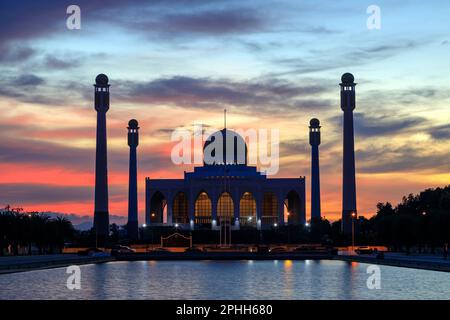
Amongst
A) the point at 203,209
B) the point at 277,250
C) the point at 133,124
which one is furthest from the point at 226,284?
the point at 203,209

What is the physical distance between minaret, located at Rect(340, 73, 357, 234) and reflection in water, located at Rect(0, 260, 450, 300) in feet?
208

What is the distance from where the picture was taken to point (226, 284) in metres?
59.3

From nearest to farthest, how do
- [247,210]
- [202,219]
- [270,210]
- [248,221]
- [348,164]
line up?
1. [348,164]
2. [248,221]
3. [247,210]
4. [202,219]
5. [270,210]

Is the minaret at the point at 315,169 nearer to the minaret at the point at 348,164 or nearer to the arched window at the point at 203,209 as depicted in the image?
the minaret at the point at 348,164

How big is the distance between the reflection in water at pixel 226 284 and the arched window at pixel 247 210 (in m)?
101

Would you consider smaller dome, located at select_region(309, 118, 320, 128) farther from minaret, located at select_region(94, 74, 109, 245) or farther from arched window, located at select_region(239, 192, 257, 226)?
minaret, located at select_region(94, 74, 109, 245)

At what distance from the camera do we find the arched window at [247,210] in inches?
6973

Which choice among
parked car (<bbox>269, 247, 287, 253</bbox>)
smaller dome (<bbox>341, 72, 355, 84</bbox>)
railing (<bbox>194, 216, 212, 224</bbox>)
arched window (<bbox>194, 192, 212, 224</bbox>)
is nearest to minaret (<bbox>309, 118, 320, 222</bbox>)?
smaller dome (<bbox>341, 72, 355, 84</bbox>)

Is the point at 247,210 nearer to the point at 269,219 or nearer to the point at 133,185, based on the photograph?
the point at 269,219

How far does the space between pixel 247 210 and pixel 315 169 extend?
2478cm

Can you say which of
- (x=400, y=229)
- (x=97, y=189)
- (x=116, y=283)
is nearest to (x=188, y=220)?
(x=97, y=189)

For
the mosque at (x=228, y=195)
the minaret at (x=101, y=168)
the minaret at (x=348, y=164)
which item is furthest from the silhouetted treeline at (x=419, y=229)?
the minaret at (x=101, y=168)

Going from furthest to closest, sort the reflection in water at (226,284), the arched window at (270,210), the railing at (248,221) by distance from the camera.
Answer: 1. the arched window at (270,210)
2. the railing at (248,221)
3. the reflection in water at (226,284)

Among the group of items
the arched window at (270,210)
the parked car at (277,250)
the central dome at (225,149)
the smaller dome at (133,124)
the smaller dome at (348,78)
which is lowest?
the parked car at (277,250)
